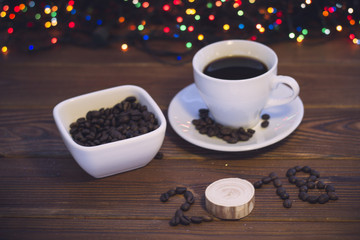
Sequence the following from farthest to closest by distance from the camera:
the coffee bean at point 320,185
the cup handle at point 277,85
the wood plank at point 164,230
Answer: the cup handle at point 277,85, the coffee bean at point 320,185, the wood plank at point 164,230

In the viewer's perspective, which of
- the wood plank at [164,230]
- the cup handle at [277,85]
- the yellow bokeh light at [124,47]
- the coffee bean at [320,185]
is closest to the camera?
the wood plank at [164,230]

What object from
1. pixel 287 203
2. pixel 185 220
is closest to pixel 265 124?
pixel 287 203

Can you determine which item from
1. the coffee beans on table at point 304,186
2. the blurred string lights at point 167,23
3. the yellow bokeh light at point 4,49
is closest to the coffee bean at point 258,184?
the coffee beans on table at point 304,186

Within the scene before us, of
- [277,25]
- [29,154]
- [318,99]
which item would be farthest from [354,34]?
[29,154]

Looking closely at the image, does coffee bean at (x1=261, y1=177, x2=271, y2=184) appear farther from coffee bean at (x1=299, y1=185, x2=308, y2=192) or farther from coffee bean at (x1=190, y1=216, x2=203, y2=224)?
coffee bean at (x1=190, y1=216, x2=203, y2=224)

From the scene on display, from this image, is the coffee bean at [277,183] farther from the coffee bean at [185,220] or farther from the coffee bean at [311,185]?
the coffee bean at [185,220]

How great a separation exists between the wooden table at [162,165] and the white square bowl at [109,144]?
5 cm

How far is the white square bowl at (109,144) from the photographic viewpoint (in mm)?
1079

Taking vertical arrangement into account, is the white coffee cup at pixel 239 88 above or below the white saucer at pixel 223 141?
above

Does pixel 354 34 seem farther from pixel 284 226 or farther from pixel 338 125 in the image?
pixel 284 226

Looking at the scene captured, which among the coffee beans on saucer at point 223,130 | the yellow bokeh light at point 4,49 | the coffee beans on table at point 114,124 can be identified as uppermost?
the coffee beans on table at point 114,124

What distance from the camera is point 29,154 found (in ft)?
4.14

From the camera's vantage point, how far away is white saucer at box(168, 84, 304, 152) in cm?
119

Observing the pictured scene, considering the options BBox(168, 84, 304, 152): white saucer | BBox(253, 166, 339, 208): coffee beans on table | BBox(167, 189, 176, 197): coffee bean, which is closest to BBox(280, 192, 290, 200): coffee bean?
BBox(253, 166, 339, 208): coffee beans on table
